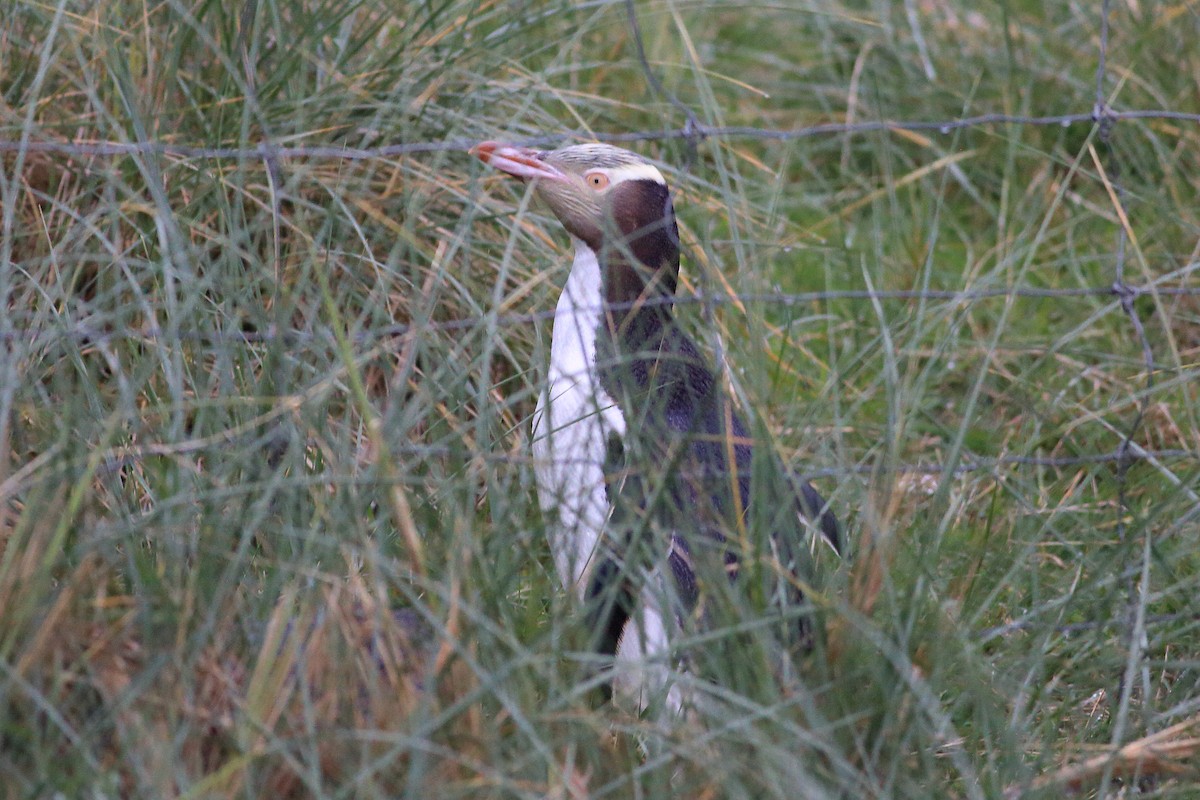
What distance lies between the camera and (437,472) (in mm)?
2369

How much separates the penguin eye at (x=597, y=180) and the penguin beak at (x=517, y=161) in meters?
0.04

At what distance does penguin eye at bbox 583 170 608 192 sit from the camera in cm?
292

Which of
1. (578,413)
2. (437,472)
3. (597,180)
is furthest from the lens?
(597,180)

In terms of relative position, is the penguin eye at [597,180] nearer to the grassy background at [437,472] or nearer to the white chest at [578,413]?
the white chest at [578,413]

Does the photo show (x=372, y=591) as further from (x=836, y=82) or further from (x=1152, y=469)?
(x=836, y=82)

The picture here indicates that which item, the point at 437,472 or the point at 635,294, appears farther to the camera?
the point at 635,294

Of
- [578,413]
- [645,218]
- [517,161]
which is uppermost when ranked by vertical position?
[517,161]

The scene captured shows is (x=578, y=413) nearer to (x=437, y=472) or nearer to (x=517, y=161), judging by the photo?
(x=437, y=472)

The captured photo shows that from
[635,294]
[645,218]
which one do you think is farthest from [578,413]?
[645,218]

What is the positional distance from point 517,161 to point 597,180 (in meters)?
0.16

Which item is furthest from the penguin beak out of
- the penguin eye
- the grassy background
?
the grassy background

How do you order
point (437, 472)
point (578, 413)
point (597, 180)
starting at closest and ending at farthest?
point (437, 472)
point (578, 413)
point (597, 180)

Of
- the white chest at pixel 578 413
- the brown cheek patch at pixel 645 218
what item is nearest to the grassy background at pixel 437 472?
the white chest at pixel 578 413

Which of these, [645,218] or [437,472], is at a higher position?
[645,218]
